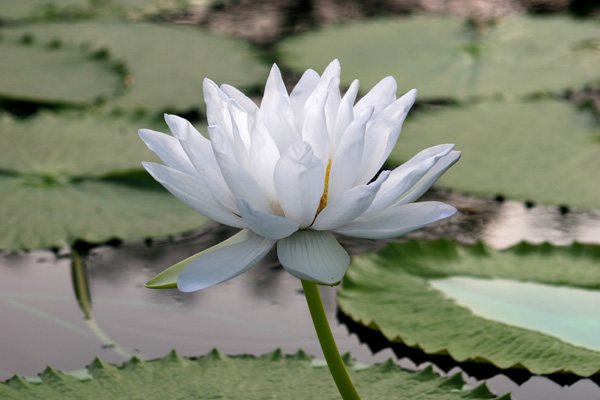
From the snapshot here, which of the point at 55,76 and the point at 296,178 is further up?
the point at 55,76

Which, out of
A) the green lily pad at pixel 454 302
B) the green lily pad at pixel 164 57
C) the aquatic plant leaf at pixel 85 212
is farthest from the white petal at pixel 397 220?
the green lily pad at pixel 164 57

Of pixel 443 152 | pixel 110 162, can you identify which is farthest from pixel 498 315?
pixel 110 162

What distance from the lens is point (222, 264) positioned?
0.70 meters

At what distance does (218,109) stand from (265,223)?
0.18m

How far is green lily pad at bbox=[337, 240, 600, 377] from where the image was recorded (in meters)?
1.10

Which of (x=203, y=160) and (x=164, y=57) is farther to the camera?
(x=164, y=57)

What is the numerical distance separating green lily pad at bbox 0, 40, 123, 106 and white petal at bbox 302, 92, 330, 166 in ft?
5.04

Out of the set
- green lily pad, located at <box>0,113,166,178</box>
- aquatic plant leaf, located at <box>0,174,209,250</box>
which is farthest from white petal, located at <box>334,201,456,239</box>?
green lily pad, located at <box>0,113,166,178</box>

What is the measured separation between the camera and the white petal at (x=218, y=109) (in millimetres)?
800

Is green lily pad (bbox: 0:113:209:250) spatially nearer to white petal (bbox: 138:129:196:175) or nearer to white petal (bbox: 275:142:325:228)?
white petal (bbox: 138:129:196:175)

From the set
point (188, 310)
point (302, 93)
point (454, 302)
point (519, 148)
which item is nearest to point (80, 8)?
point (519, 148)

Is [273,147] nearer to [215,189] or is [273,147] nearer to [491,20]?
[215,189]

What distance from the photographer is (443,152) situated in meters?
0.73

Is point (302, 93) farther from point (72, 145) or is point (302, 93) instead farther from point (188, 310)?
point (72, 145)
